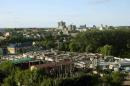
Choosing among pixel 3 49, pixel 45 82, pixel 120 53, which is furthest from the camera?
pixel 3 49

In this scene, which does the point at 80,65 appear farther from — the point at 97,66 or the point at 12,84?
the point at 12,84

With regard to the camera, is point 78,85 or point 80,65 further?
point 80,65

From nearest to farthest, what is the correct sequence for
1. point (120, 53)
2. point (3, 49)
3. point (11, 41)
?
point (120, 53)
point (3, 49)
point (11, 41)

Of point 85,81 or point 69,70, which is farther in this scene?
point 69,70

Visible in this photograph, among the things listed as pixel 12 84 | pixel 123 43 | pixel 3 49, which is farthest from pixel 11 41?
pixel 12 84

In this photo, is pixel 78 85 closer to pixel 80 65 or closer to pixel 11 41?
pixel 80 65

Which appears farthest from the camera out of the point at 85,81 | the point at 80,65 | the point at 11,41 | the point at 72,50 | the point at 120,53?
the point at 11,41

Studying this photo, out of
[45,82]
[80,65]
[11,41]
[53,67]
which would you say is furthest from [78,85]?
[11,41]

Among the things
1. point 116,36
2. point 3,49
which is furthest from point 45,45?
point 116,36

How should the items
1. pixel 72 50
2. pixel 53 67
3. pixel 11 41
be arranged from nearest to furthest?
pixel 53 67
pixel 72 50
pixel 11 41
